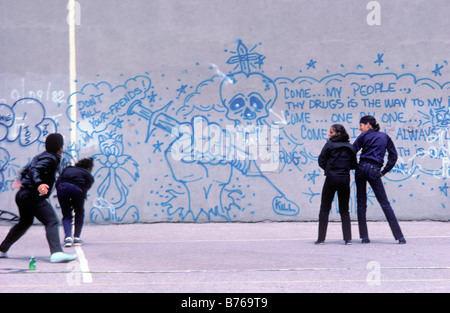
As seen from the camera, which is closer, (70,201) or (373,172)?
(373,172)

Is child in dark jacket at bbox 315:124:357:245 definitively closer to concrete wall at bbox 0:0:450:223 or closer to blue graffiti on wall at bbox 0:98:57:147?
concrete wall at bbox 0:0:450:223

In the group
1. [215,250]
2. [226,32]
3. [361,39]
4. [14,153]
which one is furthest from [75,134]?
[361,39]

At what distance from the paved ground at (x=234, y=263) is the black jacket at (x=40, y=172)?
92cm

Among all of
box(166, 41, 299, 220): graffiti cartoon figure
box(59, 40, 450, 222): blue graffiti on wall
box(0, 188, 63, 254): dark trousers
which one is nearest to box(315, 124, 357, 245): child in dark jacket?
box(59, 40, 450, 222): blue graffiti on wall

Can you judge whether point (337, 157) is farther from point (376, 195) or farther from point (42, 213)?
point (42, 213)

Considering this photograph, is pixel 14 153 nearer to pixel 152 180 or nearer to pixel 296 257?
pixel 152 180

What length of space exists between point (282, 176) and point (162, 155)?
86.4 inches

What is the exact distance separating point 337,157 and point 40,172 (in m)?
3.97

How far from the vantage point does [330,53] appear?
483 inches

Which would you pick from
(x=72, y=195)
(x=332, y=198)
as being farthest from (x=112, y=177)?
(x=332, y=198)

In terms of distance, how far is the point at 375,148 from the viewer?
9.55m

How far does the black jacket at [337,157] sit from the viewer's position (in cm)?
937

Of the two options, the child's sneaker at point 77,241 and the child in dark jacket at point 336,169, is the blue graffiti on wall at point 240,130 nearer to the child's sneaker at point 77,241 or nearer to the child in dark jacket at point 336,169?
the child's sneaker at point 77,241

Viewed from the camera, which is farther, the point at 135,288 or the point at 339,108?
the point at 339,108
